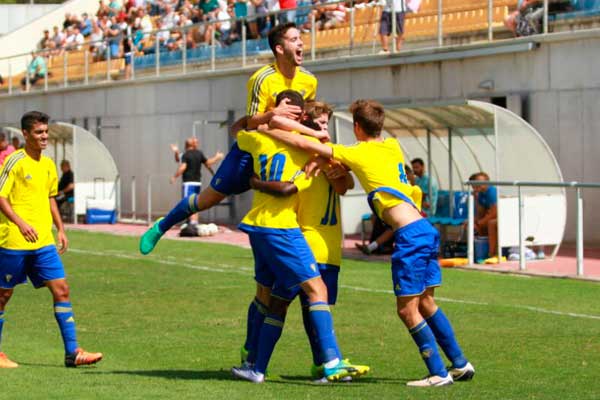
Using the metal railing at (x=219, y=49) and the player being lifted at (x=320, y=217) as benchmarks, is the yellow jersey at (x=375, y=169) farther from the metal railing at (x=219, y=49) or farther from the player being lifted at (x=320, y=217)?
the metal railing at (x=219, y=49)

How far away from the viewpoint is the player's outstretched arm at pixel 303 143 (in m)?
8.71

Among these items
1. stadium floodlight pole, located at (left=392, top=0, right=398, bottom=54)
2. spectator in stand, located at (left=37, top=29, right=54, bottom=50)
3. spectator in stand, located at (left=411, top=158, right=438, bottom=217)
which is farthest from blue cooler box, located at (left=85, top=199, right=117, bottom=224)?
spectator in stand, located at (left=37, top=29, right=54, bottom=50)

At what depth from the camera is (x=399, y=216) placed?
8.75 meters

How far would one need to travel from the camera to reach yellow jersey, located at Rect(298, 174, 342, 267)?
354 inches

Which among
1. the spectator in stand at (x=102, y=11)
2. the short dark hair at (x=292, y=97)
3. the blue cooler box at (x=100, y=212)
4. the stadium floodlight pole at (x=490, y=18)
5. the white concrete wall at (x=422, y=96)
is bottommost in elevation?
the blue cooler box at (x=100, y=212)

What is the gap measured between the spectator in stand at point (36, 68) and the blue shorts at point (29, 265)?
3214 centimetres

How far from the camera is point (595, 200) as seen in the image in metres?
22.3

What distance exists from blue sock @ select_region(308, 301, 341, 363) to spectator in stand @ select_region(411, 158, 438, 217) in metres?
13.8

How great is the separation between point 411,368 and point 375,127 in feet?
7.09

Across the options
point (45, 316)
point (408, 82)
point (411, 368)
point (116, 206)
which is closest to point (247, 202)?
point (116, 206)

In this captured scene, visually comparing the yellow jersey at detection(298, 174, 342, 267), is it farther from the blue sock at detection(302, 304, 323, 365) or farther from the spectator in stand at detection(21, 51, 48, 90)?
the spectator in stand at detection(21, 51, 48, 90)

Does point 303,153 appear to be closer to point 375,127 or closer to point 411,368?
point 375,127

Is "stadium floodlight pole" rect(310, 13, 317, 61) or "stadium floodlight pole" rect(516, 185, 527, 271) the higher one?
"stadium floodlight pole" rect(310, 13, 317, 61)

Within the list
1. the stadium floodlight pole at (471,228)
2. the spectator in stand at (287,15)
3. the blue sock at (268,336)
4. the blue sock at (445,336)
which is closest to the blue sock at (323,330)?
the blue sock at (268,336)
